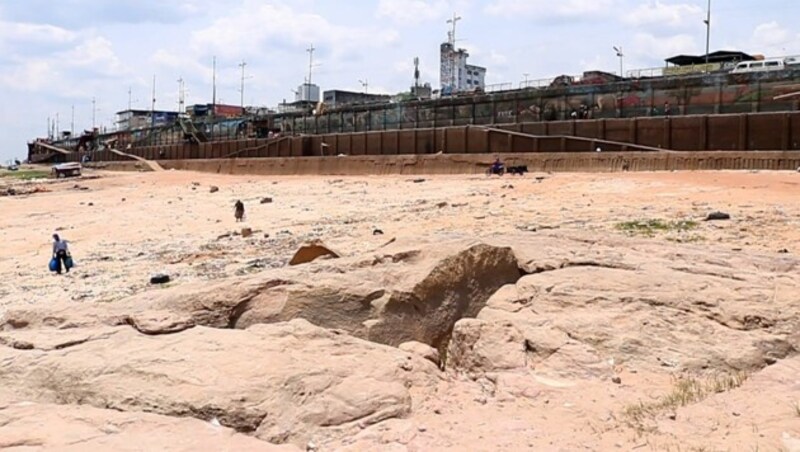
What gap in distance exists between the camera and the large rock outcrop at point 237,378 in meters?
4.12

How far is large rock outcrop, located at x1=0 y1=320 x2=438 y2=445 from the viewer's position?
412cm

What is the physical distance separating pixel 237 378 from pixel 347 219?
1605 cm

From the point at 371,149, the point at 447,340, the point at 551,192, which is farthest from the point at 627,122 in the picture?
the point at 447,340

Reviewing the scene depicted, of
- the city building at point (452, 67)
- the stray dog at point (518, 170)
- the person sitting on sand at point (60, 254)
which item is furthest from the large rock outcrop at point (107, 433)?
the city building at point (452, 67)

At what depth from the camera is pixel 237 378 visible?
437 centimetres

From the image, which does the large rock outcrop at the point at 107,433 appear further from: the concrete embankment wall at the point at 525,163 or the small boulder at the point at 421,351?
the concrete embankment wall at the point at 525,163

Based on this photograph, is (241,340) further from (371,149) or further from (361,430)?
(371,149)

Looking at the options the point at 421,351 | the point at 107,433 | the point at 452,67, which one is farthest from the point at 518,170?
the point at 452,67

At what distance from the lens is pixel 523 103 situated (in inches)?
1692

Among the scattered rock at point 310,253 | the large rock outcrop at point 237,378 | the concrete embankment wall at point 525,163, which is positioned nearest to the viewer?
the large rock outcrop at point 237,378

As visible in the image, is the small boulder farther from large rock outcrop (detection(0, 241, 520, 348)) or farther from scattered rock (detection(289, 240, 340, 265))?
scattered rock (detection(289, 240, 340, 265))

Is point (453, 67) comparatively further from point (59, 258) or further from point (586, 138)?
point (59, 258)

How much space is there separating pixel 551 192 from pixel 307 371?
60.9 ft

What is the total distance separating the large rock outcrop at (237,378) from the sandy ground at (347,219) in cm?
682
